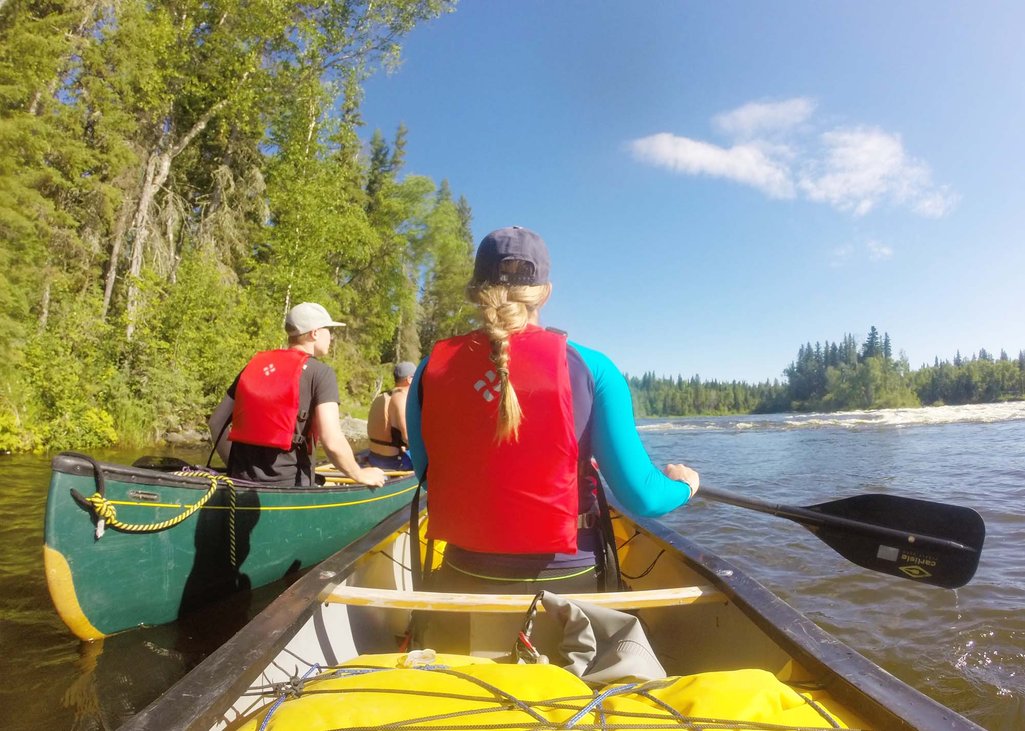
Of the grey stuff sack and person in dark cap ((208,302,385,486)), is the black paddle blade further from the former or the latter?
person in dark cap ((208,302,385,486))

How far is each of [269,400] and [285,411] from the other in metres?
0.12

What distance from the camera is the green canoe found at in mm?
2721

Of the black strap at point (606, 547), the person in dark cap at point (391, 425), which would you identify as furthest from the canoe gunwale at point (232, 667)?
the person in dark cap at point (391, 425)

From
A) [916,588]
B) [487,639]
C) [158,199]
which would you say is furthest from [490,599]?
[158,199]

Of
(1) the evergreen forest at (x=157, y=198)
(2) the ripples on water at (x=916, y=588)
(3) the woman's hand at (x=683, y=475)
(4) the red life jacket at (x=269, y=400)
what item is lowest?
(2) the ripples on water at (x=916, y=588)

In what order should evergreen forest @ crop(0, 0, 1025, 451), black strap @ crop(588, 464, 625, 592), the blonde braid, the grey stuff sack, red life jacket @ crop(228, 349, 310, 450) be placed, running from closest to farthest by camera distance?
the grey stuff sack
the blonde braid
black strap @ crop(588, 464, 625, 592)
red life jacket @ crop(228, 349, 310, 450)
evergreen forest @ crop(0, 0, 1025, 451)

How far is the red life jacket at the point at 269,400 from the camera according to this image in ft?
12.0

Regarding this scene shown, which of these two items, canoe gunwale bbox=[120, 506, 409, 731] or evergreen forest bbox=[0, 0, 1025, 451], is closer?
canoe gunwale bbox=[120, 506, 409, 731]

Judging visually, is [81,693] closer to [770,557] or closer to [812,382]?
[770,557]

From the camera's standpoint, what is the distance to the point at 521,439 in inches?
68.4

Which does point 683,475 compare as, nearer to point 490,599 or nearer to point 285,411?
point 490,599

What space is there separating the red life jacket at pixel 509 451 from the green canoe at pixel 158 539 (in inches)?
77.4

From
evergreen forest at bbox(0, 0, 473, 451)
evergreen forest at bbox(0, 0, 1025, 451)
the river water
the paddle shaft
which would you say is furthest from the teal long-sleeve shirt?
evergreen forest at bbox(0, 0, 473, 451)

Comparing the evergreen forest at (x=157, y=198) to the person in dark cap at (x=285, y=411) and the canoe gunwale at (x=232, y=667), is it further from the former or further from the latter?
the canoe gunwale at (x=232, y=667)
